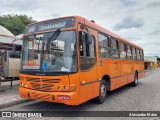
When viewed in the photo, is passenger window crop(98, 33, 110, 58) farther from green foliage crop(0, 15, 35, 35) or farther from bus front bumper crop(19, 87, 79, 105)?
green foliage crop(0, 15, 35, 35)

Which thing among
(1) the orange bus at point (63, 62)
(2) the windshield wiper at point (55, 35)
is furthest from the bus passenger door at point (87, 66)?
(2) the windshield wiper at point (55, 35)

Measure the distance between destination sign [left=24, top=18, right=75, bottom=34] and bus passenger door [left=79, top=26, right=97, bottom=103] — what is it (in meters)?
0.49

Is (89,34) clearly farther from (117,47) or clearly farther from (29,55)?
(117,47)

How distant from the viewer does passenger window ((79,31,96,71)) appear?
6711 millimetres

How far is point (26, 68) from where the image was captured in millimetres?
7340

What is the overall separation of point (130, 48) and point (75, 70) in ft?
25.9

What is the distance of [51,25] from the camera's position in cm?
716

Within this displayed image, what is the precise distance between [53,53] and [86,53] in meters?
1.11

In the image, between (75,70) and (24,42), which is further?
(24,42)

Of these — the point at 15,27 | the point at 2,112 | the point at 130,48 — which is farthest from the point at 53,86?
the point at 15,27

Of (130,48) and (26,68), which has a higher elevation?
(130,48)

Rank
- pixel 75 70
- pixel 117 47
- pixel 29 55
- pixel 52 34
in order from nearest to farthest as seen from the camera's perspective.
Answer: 1. pixel 75 70
2. pixel 52 34
3. pixel 29 55
4. pixel 117 47

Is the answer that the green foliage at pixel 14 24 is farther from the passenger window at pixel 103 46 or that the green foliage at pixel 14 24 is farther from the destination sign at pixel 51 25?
the destination sign at pixel 51 25

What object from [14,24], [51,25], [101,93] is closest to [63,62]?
→ [51,25]
